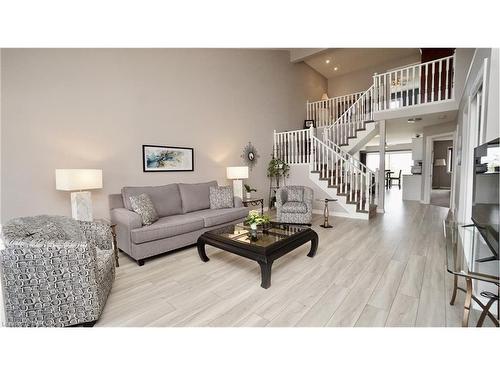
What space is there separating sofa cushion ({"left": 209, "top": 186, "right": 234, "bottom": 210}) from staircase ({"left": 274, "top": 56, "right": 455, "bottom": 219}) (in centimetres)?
242

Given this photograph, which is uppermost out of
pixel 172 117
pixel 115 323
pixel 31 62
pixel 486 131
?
pixel 31 62

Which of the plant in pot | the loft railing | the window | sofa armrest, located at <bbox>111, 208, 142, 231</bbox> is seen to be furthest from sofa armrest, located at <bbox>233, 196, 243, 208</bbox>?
the window

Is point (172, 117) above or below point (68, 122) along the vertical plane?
above

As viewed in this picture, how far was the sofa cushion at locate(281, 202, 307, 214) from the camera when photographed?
4.14 metres

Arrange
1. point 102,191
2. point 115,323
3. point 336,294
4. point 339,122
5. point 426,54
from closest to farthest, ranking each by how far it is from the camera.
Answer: point 115,323
point 336,294
point 102,191
point 426,54
point 339,122

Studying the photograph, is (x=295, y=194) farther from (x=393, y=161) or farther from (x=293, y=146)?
(x=393, y=161)

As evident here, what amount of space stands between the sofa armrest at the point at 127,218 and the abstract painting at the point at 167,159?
3.18ft

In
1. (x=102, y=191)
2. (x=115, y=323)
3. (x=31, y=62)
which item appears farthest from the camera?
(x=102, y=191)

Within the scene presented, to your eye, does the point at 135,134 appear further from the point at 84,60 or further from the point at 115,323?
the point at 115,323

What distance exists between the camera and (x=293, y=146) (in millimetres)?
5758

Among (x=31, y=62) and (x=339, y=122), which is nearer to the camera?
(x=31, y=62)
